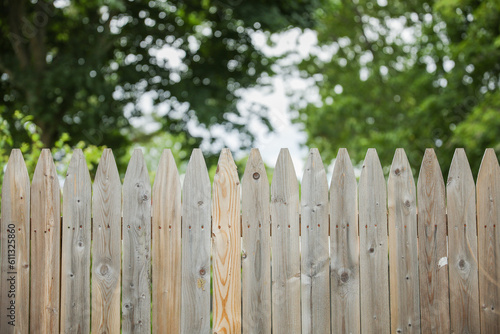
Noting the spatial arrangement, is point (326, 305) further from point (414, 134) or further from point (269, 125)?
point (414, 134)

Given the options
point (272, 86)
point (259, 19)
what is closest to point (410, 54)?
point (272, 86)

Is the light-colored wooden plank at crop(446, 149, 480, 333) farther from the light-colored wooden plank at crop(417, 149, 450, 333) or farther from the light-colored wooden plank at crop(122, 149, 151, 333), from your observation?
the light-colored wooden plank at crop(122, 149, 151, 333)

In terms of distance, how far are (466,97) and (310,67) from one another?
649 centimetres

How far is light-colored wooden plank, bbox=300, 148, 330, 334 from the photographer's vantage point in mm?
3115

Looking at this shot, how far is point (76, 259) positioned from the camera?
3.18m

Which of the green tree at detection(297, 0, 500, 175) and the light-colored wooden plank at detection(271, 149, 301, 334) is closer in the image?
the light-colored wooden plank at detection(271, 149, 301, 334)

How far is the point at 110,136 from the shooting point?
10812mm

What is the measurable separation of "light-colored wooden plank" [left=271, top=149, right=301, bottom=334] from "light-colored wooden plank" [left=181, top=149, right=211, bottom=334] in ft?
1.49

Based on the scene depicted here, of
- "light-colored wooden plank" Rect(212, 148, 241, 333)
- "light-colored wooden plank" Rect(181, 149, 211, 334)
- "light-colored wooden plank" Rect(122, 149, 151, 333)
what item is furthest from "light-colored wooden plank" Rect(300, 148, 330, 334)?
"light-colored wooden plank" Rect(122, 149, 151, 333)

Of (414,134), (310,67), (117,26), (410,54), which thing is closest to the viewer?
(117,26)

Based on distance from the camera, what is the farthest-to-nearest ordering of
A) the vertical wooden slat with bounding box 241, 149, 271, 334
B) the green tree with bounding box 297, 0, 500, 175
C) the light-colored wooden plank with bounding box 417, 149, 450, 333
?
the green tree with bounding box 297, 0, 500, 175
the light-colored wooden plank with bounding box 417, 149, 450, 333
the vertical wooden slat with bounding box 241, 149, 271, 334

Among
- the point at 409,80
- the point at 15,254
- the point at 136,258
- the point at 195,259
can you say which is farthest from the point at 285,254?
the point at 409,80

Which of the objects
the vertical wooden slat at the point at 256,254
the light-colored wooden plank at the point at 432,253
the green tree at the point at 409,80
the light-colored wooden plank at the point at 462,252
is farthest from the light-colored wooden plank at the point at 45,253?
the green tree at the point at 409,80

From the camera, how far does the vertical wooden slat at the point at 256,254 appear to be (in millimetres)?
3080
